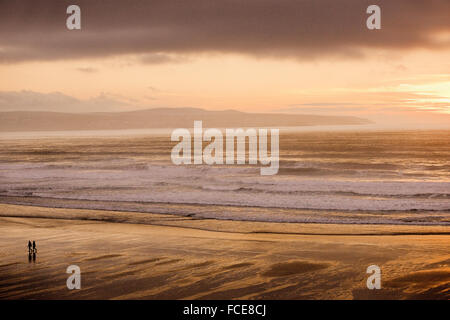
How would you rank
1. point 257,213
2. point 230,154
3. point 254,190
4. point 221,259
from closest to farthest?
point 221,259 < point 257,213 < point 254,190 < point 230,154

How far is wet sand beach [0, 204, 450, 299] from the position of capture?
8913 millimetres

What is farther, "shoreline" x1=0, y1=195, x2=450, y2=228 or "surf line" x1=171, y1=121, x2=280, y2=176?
"surf line" x1=171, y1=121, x2=280, y2=176

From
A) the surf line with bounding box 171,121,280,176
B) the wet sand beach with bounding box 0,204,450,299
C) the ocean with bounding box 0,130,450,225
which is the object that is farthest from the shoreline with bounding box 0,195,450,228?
the surf line with bounding box 171,121,280,176

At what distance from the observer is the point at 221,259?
1147 centimetres

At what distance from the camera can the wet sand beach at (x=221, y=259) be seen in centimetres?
891

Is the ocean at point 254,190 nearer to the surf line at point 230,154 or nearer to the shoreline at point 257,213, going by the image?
the shoreline at point 257,213

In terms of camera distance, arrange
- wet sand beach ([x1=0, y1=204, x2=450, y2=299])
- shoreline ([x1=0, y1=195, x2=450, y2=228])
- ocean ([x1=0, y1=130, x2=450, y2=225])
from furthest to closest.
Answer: ocean ([x1=0, y1=130, x2=450, y2=225]) → shoreline ([x1=0, y1=195, x2=450, y2=228]) → wet sand beach ([x1=0, y1=204, x2=450, y2=299])

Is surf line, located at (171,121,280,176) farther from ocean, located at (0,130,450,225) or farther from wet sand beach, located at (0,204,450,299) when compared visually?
wet sand beach, located at (0,204,450,299)

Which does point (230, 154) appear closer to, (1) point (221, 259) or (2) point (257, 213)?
(2) point (257, 213)

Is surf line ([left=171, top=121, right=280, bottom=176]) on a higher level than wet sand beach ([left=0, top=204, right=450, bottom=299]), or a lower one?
higher

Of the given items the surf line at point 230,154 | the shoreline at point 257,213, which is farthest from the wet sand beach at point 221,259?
the surf line at point 230,154

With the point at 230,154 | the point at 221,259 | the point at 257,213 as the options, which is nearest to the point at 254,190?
the point at 257,213
